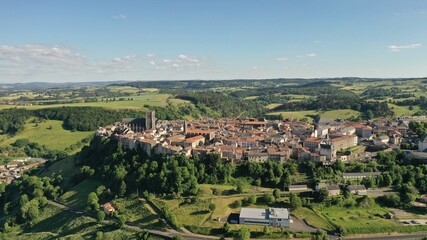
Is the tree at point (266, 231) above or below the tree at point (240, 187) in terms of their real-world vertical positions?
below

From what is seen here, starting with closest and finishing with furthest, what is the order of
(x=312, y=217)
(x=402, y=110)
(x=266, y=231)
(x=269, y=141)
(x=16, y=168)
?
(x=266, y=231) → (x=312, y=217) → (x=269, y=141) → (x=16, y=168) → (x=402, y=110)

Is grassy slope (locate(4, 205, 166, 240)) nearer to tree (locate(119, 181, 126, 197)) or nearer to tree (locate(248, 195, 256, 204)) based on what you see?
tree (locate(119, 181, 126, 197))

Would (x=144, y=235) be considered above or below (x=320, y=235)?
below

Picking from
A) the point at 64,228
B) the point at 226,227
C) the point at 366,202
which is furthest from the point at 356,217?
the point at 64,228

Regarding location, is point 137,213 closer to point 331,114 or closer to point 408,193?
point 408,193

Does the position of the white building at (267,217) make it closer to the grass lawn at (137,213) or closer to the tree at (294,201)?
the tree at (294,201)

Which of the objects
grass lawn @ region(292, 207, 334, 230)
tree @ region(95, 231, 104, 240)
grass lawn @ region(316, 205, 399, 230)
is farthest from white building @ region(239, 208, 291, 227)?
tree @ region(95, 231, 104, 240)

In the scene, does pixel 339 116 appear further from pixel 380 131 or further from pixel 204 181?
pixel 204 181

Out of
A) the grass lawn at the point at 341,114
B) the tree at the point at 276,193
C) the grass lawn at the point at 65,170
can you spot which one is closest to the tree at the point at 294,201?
the tree at the point at 276,193
